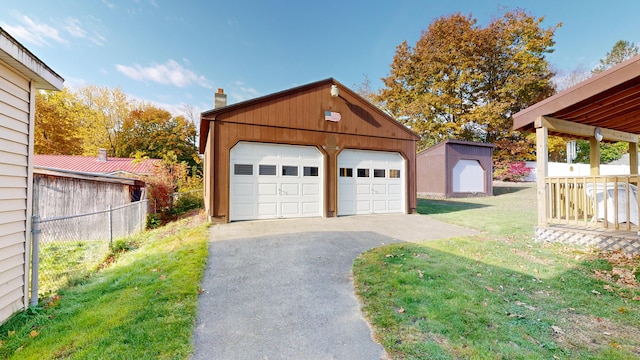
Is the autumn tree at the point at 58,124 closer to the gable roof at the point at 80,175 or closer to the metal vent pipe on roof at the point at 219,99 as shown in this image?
the gable roof at the point at 80,175

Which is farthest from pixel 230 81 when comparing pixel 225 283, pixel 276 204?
pixel 225 283

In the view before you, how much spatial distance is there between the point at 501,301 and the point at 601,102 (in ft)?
17.1

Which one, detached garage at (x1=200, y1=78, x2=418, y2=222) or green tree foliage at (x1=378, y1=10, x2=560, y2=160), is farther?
green tree foliage at (x1=378, y1=10, x2=560, y2=160)

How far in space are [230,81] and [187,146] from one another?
1103 centimetres

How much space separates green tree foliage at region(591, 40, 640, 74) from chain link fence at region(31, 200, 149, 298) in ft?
158

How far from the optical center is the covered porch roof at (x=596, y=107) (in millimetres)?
4473

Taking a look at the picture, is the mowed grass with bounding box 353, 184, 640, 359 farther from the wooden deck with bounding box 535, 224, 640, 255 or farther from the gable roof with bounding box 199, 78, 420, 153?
the gable roof with bounding box 199, 78, 420, 153

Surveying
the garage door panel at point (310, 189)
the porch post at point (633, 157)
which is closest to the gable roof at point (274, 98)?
the garage door panel at point (310, 189)

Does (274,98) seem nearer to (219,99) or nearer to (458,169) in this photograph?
(219,99)

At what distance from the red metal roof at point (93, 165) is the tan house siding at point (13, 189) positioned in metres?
12.3

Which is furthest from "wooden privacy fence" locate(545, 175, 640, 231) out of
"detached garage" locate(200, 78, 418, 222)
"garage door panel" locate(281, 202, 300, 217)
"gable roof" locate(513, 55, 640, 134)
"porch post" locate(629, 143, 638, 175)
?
"garage door panel" locate(281, 202, 300, 217)

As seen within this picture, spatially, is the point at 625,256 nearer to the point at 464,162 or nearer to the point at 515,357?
the point at 515,357

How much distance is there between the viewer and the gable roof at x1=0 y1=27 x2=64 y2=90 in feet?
8.73

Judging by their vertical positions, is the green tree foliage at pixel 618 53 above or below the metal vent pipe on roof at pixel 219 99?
above
